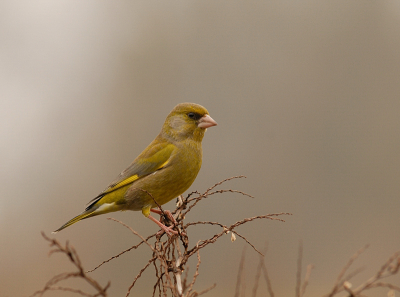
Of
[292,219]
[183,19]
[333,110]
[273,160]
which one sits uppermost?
[183,19]

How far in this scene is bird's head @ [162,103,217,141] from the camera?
448 centimetres

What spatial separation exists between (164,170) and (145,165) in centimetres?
37

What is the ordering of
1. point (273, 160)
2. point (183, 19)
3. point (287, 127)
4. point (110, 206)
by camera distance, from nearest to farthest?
1. point (110, 206)
2. point (273, 160)
3. point (287, 127)
4. point (183, 19)

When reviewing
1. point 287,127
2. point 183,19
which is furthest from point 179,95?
point 183,19

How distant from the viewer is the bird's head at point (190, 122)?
4.48 m

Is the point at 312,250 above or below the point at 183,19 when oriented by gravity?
below

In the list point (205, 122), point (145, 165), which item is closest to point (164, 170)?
point (145, 165)

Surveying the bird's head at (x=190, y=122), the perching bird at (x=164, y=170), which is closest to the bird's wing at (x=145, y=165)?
the perching bird at (x=164, y=170)

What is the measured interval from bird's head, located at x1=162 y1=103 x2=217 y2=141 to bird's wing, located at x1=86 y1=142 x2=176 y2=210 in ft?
0.56

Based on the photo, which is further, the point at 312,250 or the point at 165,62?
the point at 165,62

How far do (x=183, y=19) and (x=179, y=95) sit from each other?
11.8 meters

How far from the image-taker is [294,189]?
1627 centimetres

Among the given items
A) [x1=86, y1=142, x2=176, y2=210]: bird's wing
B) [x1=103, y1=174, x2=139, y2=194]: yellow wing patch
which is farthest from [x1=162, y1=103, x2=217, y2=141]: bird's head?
[x1=103, y1=174, x2=139, y2=194]: yellow wing patch

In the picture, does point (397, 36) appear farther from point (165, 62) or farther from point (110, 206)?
point (110, 206)
